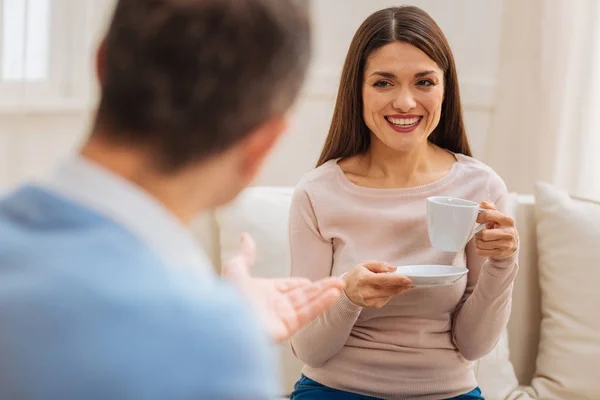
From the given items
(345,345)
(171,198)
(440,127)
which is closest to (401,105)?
(440,127)

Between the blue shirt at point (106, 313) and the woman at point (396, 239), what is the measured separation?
109 centimetres

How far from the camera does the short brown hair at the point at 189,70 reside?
2.48ft

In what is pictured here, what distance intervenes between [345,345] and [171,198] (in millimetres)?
1182

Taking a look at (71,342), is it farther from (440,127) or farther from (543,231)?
(543,231)

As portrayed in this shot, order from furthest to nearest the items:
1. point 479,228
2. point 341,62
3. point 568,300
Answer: point 341,62
point 568,300
point 479,228

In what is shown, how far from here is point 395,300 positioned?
6.20 feet

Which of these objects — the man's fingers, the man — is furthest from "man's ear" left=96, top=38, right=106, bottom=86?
the man's fingers

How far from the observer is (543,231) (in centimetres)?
244

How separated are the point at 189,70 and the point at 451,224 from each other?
1077 millimetres

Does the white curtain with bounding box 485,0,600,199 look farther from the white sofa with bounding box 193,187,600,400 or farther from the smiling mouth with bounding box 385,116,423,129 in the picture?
the smiling mouth with bounding box 385,116,423,129

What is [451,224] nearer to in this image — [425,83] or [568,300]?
[425,83]

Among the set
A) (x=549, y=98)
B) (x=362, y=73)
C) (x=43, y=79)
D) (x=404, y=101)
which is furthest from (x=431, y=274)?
(x=549, y=98)

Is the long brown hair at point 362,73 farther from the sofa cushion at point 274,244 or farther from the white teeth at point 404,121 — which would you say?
the sofa cushion at point 274,244

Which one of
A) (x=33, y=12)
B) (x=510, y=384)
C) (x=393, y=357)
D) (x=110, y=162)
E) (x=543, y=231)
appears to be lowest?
(x=510, y=384)
